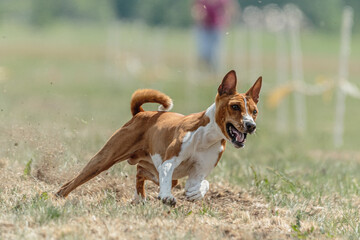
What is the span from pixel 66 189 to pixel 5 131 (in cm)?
186

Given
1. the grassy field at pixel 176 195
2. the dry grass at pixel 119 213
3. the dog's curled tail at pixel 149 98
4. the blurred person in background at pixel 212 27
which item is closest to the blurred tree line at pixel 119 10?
the blurred person in background at pixel 212 27

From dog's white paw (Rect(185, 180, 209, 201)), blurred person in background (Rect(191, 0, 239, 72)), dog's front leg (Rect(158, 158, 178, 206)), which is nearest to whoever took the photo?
dog's front leg (Rect(158, 158, 178, 206))

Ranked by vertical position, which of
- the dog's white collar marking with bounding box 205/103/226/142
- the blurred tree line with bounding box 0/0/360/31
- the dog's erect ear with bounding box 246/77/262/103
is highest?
the dog's erect ear with bounding box 246/77/262/103

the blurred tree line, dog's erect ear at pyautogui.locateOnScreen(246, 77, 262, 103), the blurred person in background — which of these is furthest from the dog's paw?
the blurred tree line

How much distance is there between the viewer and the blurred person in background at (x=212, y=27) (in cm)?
2583

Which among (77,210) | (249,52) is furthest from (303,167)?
(249,52)

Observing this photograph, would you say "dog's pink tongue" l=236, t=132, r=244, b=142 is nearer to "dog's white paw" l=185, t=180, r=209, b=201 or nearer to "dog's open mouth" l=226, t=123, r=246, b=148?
"dog's open mouth" l=226, t=123, r=246, b=148

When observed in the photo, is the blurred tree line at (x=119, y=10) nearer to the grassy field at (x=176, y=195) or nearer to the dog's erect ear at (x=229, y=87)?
the grassy field at (x=176, y=195)

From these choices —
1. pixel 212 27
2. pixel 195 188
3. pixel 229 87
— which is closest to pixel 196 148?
pixel 195 188

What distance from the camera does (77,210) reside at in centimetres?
595

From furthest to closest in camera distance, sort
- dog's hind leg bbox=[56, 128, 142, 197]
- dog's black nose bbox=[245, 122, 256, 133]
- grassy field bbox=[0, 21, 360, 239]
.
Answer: dog's hind leg bbox=[56, 128, 142, 197] → dog's black nose bbox=[245, 122, 256, 133] → grassy field bbox=[0, 21, 360, 239]

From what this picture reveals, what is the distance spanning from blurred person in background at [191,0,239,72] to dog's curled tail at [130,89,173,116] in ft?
60.8

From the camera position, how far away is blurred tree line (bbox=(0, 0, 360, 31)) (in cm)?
5466

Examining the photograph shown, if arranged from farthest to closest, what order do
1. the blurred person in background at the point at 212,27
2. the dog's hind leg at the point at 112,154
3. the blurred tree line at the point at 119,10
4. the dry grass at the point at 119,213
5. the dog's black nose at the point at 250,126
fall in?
the blurred tree line at the point at 119,10
the blurred person in background at the point at 212,27
the dog's hind leg at the point at 112,154
the dog's black nose at the point at 250,126
the dry grass at the point at 119,213
